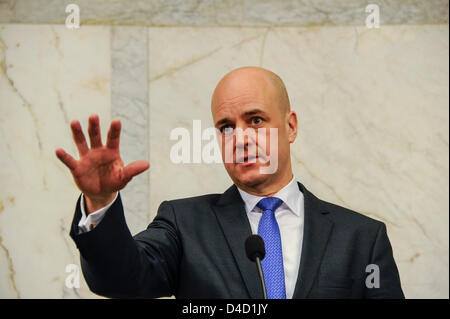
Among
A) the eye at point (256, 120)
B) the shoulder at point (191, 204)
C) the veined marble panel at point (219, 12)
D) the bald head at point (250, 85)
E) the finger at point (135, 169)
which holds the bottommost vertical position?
the shoulder at point (191, 204)

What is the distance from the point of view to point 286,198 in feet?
7.96

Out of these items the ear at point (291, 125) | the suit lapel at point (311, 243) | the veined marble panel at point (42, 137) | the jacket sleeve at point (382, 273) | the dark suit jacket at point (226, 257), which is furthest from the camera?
the veined marble panel at point (42, 137)

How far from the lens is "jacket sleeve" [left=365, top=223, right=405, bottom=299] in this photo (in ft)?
7.32

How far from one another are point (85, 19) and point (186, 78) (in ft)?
2.16

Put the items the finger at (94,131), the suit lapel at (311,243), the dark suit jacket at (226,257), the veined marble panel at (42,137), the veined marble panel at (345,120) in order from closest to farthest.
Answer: the finger at (94,131) < the dark suit jacket at (226,257) < the suit lapel at (311,243) < the veined marble panel at (42,137) < the veined marble panel at (345,120)

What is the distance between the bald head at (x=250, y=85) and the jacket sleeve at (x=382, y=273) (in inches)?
25.1

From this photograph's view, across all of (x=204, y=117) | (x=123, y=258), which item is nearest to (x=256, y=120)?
(x=123, y=258)

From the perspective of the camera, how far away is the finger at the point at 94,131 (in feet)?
5.42

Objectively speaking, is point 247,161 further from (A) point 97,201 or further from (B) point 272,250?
(A) point 97,201

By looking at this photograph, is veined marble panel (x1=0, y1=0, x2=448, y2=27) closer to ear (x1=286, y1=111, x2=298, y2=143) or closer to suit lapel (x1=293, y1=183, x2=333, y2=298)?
ear (x1=286, y1=111, x2=298, y2=143)

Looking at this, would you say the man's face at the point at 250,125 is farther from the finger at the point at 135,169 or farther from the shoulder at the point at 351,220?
the finger at the point at 135,169

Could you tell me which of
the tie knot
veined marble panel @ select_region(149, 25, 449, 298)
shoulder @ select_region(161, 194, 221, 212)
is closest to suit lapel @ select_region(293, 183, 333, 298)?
the tie knot

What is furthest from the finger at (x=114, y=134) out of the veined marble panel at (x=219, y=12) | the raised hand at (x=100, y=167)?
the veined marble panel at (x=219, y=12)
